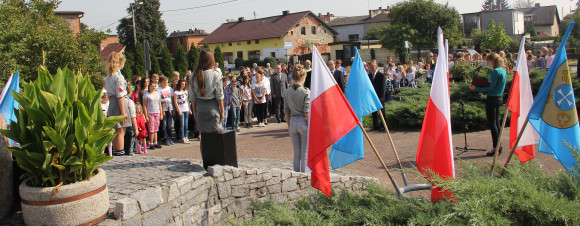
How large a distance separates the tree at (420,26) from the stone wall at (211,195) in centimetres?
4544

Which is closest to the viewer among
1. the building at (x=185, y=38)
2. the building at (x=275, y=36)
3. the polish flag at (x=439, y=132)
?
the polish flag at (x=439, y=132)

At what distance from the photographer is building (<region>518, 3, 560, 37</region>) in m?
84.4

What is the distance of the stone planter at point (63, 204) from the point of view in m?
4.41

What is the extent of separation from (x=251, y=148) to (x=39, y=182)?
21.5 ft

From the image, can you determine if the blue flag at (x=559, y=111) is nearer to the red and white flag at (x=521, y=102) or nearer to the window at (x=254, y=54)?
the red and white flag at (x=521, y=102)

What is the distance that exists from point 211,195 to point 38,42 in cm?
1358

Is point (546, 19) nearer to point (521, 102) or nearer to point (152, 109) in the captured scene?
point (152, 109)

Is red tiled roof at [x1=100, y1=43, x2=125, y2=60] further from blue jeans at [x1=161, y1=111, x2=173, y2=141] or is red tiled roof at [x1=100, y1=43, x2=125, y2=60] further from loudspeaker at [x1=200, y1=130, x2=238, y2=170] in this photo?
loudspeaker at [x1=200, y1=130, x2=238, y2=170]

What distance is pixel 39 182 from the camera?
4.61m

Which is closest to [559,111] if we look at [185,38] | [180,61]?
[180,61]

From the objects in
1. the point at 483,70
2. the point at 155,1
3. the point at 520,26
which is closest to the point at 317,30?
the point at 155,1

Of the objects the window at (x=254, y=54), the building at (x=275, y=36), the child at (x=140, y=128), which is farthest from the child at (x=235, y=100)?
the window at (x=254, y=54)

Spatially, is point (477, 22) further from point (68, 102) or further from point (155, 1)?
point (68, 102)

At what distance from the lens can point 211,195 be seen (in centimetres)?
616
